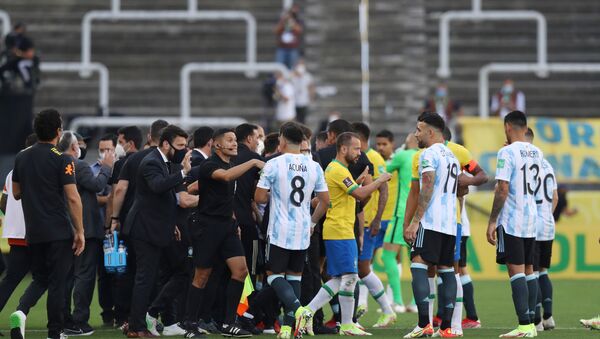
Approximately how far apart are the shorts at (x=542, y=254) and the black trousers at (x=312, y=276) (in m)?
2.25

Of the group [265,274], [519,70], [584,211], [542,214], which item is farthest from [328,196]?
[519,70]

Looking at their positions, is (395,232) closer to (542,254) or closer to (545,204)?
(542,254)

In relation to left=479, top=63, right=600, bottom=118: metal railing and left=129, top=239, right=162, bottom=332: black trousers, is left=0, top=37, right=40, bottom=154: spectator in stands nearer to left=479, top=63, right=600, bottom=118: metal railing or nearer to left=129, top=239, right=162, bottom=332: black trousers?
left=479, top=63, right=600, bottom=118: metal railing

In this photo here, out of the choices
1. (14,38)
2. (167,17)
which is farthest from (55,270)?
(167,17)

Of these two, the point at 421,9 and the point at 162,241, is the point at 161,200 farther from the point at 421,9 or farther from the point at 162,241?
the point at 421,9

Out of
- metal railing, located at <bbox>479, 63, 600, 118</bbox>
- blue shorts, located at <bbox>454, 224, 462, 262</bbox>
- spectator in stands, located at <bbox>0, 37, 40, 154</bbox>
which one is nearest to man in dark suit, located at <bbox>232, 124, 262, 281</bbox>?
blue shorts, located at <bbox>454, 224, 462, 262</bbox>

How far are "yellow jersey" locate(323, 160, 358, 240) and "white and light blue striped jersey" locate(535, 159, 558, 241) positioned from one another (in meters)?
1.90

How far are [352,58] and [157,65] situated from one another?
449 centimetres

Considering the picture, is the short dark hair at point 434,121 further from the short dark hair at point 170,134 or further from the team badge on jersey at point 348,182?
the short dark hair at point 170,134

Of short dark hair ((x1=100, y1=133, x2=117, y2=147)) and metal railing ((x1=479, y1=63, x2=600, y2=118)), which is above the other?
metal railing ((x1=479, y1=63, x2=600, y2=118))

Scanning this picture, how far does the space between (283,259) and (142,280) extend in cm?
139

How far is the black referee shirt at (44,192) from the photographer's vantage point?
38.7ft

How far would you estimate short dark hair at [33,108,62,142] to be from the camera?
38.9 feet

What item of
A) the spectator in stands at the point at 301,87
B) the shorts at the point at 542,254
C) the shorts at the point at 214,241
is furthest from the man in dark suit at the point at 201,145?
the spectator in stands at the point at 301,87
